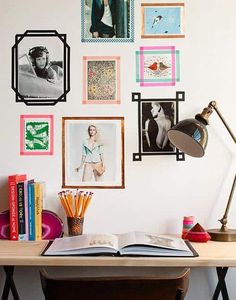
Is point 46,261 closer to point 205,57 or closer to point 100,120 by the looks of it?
point 100,120

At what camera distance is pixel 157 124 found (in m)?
2.39

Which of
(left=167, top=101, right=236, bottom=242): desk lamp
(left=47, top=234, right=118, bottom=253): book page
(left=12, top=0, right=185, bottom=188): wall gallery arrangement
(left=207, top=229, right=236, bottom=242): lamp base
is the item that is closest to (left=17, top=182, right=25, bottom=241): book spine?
(left=47, top=234, right=118, bottom=253): book page

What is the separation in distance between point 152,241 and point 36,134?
806 mm

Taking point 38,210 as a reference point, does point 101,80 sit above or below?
above

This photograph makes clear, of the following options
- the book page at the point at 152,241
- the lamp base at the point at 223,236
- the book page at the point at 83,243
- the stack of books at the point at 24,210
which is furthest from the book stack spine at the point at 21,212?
the lamp base at the point at 223,236

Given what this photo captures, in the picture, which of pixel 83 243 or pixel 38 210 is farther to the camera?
pixel 38 210

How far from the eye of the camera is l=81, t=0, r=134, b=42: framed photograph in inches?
94.7

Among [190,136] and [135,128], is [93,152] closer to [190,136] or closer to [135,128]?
[135,128]

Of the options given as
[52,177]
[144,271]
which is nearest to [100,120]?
[52,177]

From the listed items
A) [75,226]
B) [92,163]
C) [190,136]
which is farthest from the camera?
[92,163]

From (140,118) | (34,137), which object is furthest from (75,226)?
(140,118)

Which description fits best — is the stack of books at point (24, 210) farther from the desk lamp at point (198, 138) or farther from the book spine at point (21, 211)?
the desk lamp at point (198, 138)

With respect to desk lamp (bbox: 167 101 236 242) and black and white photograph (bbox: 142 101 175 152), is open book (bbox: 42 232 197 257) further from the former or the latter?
black and white photograph (bbox: 142 101 175 152)

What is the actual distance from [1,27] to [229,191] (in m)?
1.34
